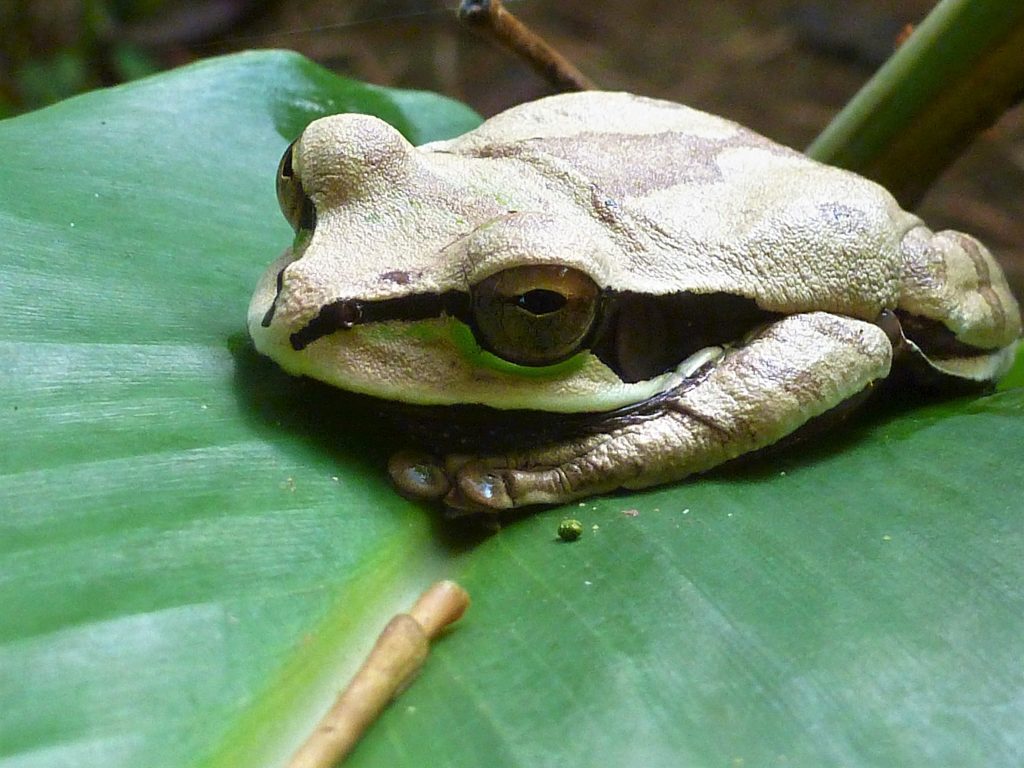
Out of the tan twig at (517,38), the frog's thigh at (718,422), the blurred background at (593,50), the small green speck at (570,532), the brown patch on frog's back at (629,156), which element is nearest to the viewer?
the small green speck at (570,532)

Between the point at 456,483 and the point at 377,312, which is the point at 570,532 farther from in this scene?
the point at 377,312

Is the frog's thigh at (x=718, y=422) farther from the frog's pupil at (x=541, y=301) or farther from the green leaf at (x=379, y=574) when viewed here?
the frog's pupil at (x=541, y=301)

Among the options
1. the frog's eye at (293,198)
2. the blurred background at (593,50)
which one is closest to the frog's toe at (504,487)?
the frog's eye at (293,198)

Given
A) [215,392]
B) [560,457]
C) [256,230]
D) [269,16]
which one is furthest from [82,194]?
[269,16]

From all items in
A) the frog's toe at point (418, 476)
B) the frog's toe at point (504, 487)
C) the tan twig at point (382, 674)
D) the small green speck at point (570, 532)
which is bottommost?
the frog's toe at point (418, 476)

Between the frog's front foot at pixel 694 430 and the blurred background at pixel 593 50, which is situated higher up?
the frog's front foot at pixel 694 430

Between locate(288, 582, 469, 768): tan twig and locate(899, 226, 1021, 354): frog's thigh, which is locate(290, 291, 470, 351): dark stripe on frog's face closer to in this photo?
locate(288, 582, 469, 768): tan twig

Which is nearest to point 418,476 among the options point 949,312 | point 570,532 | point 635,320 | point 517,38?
point 570,532
